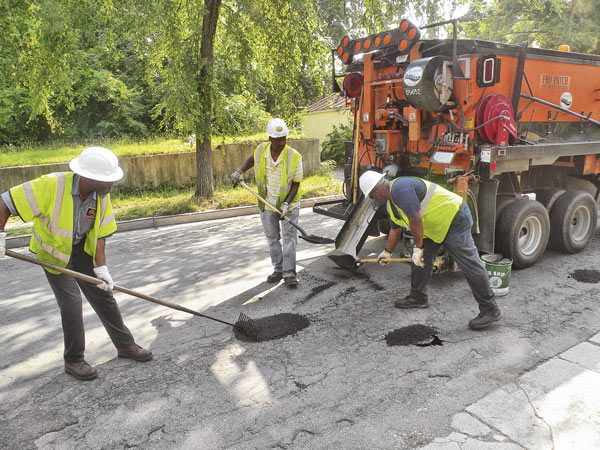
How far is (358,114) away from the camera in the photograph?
6305 millimetres

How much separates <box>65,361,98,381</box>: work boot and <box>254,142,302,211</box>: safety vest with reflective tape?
2514 mm

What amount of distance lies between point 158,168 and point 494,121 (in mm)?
7798

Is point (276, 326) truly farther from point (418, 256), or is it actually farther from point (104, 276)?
point (104, 276)

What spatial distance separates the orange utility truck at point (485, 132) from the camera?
5.06 meters

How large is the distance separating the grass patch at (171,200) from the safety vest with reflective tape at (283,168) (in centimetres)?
409

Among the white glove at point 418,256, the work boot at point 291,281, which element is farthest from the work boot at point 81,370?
the white glove at point 418,256

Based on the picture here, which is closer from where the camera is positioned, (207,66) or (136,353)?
(136,353)

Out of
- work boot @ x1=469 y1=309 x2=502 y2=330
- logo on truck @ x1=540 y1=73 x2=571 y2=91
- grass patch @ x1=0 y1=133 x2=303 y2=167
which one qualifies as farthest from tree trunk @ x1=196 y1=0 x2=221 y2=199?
work boot @ x1=469 y1=309 x2=502 y2=330

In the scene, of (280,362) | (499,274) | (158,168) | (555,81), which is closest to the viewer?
(280,362)

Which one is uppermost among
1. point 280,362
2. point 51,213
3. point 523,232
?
point 51,213

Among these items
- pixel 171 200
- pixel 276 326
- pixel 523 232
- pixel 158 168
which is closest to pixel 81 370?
pixel 276 326

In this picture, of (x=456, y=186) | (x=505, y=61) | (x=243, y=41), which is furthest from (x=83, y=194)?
(x=243, y=41)

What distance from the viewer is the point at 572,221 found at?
19.8ft

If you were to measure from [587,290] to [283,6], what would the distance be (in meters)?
7.44
